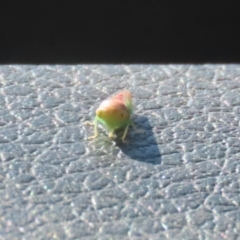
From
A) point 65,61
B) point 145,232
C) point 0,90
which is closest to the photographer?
point 145,232

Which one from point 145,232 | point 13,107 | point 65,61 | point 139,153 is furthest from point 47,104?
point 65,61

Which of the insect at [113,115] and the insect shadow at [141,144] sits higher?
the insect at [113,115]

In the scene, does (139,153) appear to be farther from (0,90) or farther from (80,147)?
(0,90)

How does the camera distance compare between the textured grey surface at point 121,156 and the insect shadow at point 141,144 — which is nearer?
the textured grey surface at point 121,156

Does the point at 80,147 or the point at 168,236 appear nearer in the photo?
the point at 168,236
